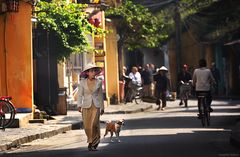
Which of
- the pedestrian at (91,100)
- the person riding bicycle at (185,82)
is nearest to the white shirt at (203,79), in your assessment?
the pedestrian at (91,100)

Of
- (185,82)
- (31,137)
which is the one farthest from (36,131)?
(185,82)

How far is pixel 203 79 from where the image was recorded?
2005 cm

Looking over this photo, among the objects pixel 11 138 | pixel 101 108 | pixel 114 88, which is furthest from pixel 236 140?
pixel 114 88

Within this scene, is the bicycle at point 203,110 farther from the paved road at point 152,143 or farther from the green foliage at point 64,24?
the green foliage at point 64,24

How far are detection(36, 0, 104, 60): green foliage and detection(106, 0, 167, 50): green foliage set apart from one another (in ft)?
37.9

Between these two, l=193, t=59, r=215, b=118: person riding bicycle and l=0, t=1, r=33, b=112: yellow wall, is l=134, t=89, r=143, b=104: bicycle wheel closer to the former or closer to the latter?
l=0, t=1, r=33, b=112: yellow wall

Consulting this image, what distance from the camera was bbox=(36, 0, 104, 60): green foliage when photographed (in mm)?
23469

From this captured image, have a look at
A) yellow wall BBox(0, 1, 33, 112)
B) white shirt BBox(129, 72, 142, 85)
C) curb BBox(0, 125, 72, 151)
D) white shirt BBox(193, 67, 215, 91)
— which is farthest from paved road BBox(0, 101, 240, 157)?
white shirt BBox(129, 72, 142, 85)

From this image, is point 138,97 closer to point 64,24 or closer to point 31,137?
point 64,24

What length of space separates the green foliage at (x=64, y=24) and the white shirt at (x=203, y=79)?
18.1 ft

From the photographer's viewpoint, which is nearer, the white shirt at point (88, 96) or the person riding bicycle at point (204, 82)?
the white shirt at point (88, 96)

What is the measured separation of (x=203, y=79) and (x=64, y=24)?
227 inches

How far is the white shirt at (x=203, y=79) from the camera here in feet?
65.8

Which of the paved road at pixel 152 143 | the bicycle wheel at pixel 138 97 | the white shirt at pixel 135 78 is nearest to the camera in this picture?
the paved road at pixel 152 143
